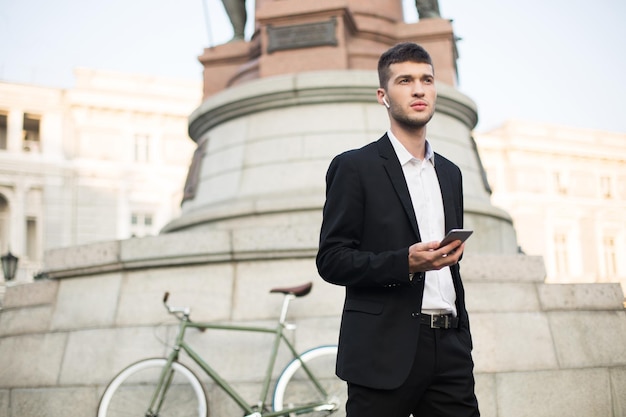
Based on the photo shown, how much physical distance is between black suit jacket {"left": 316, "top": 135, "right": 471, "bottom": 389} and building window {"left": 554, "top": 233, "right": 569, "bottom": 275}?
163ft

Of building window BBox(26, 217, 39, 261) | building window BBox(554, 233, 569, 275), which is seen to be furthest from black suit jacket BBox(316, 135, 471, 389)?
building window BBox(554, 233, 569, 275)

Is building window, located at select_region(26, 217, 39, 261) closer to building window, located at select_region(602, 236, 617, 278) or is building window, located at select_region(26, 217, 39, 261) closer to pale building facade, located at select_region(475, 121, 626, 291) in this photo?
pale building facade, located at select_region(475, 121, 626, 291)

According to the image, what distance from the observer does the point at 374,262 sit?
281 cm

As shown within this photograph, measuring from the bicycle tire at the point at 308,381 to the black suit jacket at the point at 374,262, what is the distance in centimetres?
257

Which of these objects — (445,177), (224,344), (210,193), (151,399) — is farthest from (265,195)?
(445,177)

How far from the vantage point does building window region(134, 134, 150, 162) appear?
43250 mm

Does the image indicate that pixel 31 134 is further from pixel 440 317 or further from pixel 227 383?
pixel 440 317

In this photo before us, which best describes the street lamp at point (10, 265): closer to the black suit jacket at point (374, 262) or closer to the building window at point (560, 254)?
the black suit jacket at point (374, 262)

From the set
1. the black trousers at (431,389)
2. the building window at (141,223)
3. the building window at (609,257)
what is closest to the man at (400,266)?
the black trousers at (431,389)

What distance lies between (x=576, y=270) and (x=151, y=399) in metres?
47.8

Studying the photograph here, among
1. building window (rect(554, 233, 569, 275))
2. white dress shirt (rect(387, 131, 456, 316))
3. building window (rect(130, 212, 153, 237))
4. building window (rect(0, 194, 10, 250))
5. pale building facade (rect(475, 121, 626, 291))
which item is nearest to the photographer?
white dress shirt (rect(387, 131, 456, 316))

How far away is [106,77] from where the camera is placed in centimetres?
4281

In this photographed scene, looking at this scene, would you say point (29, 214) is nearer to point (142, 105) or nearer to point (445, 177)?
point (142, 105)

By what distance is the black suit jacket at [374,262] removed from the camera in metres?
2.79
